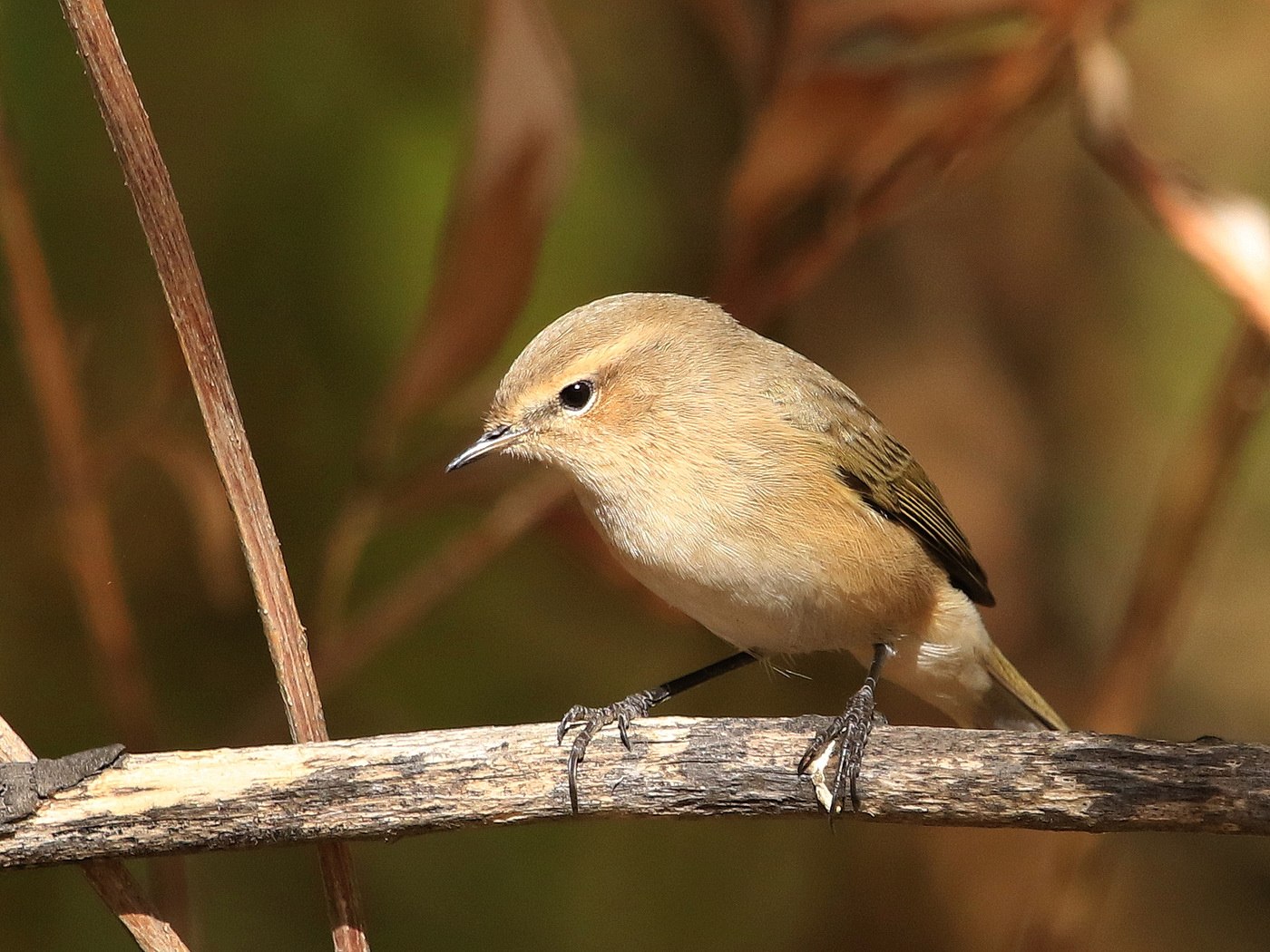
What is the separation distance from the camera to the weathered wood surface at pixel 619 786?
2.02 metres

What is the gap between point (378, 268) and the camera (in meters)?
4.08

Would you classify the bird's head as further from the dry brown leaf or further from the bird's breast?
the dry brown leaf

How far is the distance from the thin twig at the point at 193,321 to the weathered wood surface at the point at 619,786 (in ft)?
0.75

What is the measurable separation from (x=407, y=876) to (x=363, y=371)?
→ 1570 mm

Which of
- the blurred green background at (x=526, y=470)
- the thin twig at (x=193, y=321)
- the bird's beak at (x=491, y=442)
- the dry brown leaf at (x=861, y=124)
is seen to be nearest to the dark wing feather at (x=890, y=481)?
the dry brown leaf at (x=861, y=124)

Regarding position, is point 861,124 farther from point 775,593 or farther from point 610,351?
point 775,593

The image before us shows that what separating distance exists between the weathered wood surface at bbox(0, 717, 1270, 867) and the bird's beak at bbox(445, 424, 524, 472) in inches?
32.2

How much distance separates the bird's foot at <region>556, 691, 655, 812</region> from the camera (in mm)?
2205

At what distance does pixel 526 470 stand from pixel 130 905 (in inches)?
63.4

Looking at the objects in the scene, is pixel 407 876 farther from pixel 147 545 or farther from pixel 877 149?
pixel 877 149

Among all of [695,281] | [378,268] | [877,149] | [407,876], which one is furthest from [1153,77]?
[407,876]

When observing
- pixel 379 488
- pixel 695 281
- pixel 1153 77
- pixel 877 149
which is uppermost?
pixel 1153 77

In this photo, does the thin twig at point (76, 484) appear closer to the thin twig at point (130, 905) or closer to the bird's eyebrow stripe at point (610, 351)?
the thin twig at point (130, 905)

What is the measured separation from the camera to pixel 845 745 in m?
2.38
